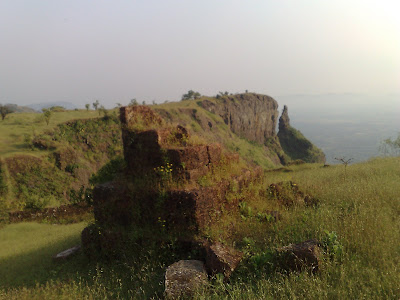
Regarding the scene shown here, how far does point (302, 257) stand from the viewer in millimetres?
5062

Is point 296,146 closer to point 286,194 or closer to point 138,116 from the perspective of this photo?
point 286,194

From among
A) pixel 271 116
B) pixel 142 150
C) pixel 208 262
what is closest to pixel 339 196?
pixel 208 262

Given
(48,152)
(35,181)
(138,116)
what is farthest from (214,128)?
(138,116)

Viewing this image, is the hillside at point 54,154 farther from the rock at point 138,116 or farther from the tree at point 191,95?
the tree at point 191,95

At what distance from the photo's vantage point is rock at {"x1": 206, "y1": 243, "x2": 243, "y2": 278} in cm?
565

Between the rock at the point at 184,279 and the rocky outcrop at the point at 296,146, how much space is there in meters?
123

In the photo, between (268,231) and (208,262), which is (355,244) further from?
(208,262)

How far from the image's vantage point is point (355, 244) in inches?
219

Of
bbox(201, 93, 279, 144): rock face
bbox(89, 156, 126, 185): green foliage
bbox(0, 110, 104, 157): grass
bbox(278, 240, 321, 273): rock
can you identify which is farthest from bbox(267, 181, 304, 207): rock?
bbox(201, 93, 279, 144): rock face

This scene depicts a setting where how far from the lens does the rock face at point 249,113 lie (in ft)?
377

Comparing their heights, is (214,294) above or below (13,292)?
above

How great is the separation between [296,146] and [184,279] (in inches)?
5391

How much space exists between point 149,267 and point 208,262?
1886mm

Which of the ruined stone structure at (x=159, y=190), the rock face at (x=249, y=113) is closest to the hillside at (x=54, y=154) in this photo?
the ruined stone structure at (x=159, y=190)
